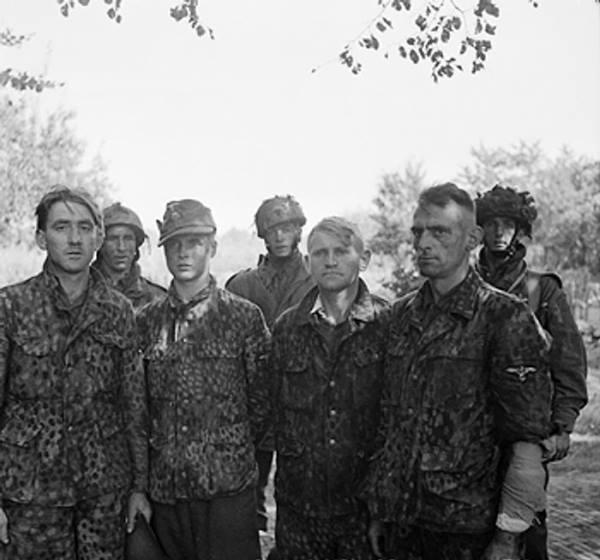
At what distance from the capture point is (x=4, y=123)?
29094mm

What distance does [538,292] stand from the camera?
4172mm

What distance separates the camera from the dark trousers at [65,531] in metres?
3.20

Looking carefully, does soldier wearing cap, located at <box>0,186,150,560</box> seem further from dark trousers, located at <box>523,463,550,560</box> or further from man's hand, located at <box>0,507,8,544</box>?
dark trousers, located at <box>523,463,550,560</box>

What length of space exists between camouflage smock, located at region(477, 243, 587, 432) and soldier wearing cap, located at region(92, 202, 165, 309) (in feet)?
7.92

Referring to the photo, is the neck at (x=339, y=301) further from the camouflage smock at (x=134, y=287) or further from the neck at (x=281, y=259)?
the neck at (x=281, y=259)

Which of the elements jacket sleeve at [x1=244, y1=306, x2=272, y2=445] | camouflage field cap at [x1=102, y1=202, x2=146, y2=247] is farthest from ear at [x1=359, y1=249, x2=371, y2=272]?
camouflage field cap at [x1=102, y1=202, x2=146, y2=247]

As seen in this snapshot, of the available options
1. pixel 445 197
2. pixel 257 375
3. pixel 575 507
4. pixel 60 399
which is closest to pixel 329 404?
pixel 257 375

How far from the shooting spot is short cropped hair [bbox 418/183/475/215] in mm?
3217

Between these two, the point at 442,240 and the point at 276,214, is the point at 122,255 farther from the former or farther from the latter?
the point at 442,240

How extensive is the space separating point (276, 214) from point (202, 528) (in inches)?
103

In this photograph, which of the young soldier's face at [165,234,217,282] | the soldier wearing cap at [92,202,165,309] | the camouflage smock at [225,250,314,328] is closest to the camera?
Result: the young soldier's face at [165,234,217,282]

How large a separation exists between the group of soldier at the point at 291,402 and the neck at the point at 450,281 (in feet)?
0.06

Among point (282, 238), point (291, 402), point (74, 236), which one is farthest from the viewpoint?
point (282, 238)

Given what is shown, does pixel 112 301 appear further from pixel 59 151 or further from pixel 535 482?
pixel 59 151
